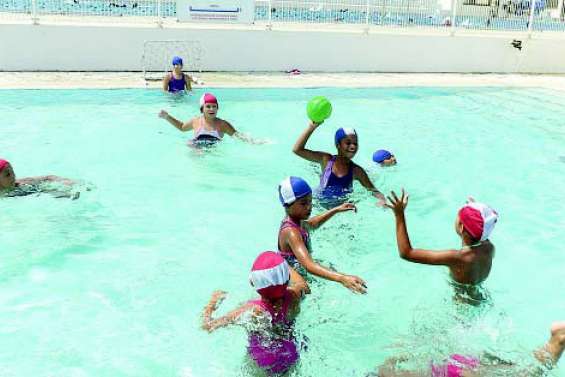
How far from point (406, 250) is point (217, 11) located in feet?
44.8

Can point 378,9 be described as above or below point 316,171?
above

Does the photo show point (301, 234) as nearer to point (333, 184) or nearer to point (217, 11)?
point (333, 184)

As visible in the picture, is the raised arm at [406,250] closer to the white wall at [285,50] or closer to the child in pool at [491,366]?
the child in pool at [491,366]

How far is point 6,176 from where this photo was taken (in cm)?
682

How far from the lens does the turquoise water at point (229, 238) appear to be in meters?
4.96

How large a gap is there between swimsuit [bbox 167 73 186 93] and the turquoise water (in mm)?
573

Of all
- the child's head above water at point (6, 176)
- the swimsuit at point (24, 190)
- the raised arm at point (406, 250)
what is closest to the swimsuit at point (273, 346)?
the raised arm at point (406, 250)

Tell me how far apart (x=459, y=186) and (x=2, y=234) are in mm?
5940

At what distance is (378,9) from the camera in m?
17.8

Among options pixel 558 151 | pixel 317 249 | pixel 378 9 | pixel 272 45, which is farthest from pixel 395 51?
pixel 317 249

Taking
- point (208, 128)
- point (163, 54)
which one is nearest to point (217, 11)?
point (163, 54)

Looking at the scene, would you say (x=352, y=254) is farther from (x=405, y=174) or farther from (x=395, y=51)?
(x=395, y=51)

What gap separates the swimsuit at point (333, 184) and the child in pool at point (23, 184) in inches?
122

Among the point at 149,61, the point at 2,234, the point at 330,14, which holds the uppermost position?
the point at 330,14
